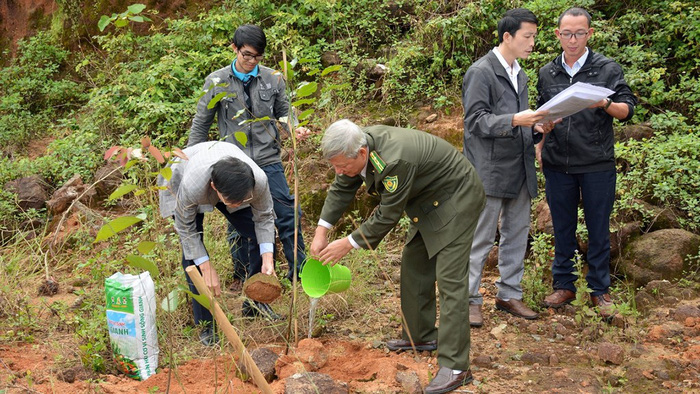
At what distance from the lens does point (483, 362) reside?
149 inches

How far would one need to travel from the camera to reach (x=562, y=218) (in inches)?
174

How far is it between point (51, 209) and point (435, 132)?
4.03m

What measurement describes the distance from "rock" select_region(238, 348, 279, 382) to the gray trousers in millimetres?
1329

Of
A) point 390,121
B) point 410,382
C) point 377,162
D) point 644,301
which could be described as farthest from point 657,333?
point 390,121

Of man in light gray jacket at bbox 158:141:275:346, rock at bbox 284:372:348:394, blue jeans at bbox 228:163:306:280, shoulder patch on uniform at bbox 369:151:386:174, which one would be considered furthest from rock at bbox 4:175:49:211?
shoulder patch on uniform at bbox 369:151:386:174

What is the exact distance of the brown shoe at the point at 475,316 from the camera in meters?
4.25

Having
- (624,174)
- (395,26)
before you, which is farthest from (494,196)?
(395,26)

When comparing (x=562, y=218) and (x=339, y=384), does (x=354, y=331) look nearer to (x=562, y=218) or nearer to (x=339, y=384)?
(x=339, y=384)

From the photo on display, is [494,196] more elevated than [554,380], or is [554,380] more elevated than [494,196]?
[494,196]

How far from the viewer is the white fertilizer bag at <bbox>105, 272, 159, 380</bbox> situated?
357 cm

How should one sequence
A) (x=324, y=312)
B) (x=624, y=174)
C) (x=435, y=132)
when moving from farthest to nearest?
1. (x=435, y=132)
2. (x=624, y=174)
3. (x=324, y=312)

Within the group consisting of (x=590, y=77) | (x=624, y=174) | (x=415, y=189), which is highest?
(x=590, y=77)

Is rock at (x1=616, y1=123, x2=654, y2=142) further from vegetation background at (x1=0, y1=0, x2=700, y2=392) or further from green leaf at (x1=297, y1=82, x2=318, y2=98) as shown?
green leaf at (x1=297, y1=82, x2=318, y2=98)

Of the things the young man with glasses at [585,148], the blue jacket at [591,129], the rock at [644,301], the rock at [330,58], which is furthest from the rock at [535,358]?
the rock at [330,58]
